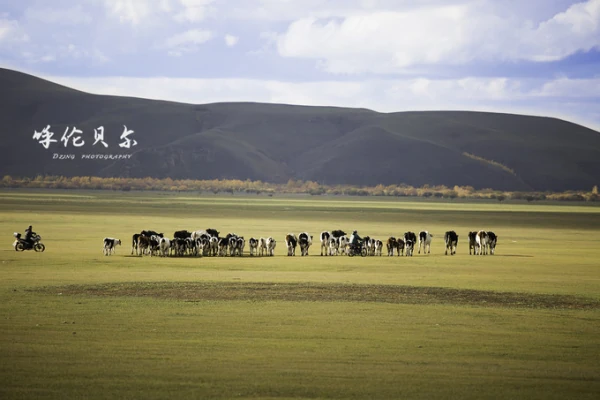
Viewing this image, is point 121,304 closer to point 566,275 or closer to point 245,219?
point 566,275

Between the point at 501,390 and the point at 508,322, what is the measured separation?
685 centimetres

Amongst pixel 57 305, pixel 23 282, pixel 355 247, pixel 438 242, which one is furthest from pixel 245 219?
pixel 57 305

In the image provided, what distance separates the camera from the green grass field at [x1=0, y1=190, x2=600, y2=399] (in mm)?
13836

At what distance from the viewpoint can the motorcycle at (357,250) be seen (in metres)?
39.3

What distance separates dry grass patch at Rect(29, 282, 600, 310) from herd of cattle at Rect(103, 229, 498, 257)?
35.5 ft

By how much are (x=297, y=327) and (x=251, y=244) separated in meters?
19.8

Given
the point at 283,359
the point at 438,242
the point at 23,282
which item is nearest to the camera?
the point at 283,359

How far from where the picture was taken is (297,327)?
19.1 m

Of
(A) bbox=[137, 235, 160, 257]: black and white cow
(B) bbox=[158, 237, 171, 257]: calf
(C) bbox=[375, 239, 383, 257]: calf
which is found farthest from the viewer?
(C) bbox=[375, 239, 383, 257]: calf

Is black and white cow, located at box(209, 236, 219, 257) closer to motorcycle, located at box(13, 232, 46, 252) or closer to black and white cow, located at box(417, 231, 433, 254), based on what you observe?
motorcycle, located at box(13, 232, 46, 252)

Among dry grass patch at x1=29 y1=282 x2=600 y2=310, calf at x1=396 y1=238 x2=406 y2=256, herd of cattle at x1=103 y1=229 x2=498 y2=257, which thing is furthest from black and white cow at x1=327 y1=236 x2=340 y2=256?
dry grass patch at x1=29 y1=282 x2=600 y2=310

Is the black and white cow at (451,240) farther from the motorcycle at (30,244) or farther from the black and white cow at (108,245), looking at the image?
the motorcycle at (30,244)

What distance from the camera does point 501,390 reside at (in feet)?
44.7

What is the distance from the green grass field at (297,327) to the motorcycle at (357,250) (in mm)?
1864
